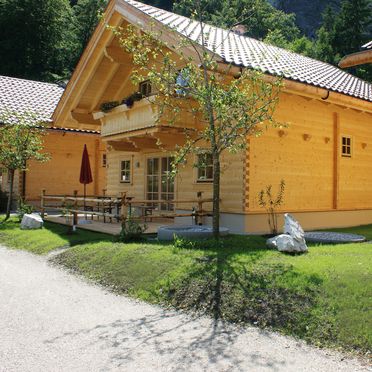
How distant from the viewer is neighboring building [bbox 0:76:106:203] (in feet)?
71.4

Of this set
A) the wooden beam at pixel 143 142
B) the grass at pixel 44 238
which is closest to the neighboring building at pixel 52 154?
the grass at pixel 44 238

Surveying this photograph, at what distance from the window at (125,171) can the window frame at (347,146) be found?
25.7 ft

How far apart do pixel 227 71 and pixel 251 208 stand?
3.73 meters

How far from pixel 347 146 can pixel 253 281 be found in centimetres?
976

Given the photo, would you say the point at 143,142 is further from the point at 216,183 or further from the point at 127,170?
the point at 216,183

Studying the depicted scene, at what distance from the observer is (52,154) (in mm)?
22516

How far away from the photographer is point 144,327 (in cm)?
555

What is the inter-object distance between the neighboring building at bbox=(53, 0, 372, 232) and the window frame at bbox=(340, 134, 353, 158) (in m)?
0.03

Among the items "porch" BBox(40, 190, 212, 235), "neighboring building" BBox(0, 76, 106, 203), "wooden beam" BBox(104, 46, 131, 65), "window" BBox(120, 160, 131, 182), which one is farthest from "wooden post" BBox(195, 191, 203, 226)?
"neighboring building" BBox(0, 76, 106, 203)

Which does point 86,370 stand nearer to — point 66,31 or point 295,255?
point 295,255

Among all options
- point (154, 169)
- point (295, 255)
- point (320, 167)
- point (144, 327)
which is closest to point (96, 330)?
point (144, 327)

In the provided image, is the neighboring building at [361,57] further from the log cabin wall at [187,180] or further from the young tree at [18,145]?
the young tree at [18,145]

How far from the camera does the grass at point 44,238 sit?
439 inches

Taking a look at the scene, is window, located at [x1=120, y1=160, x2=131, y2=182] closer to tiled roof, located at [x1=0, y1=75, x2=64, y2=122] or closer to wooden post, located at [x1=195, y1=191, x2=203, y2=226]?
wooden post, located at [x1=195, y1=191, x2=203, y2=226]
